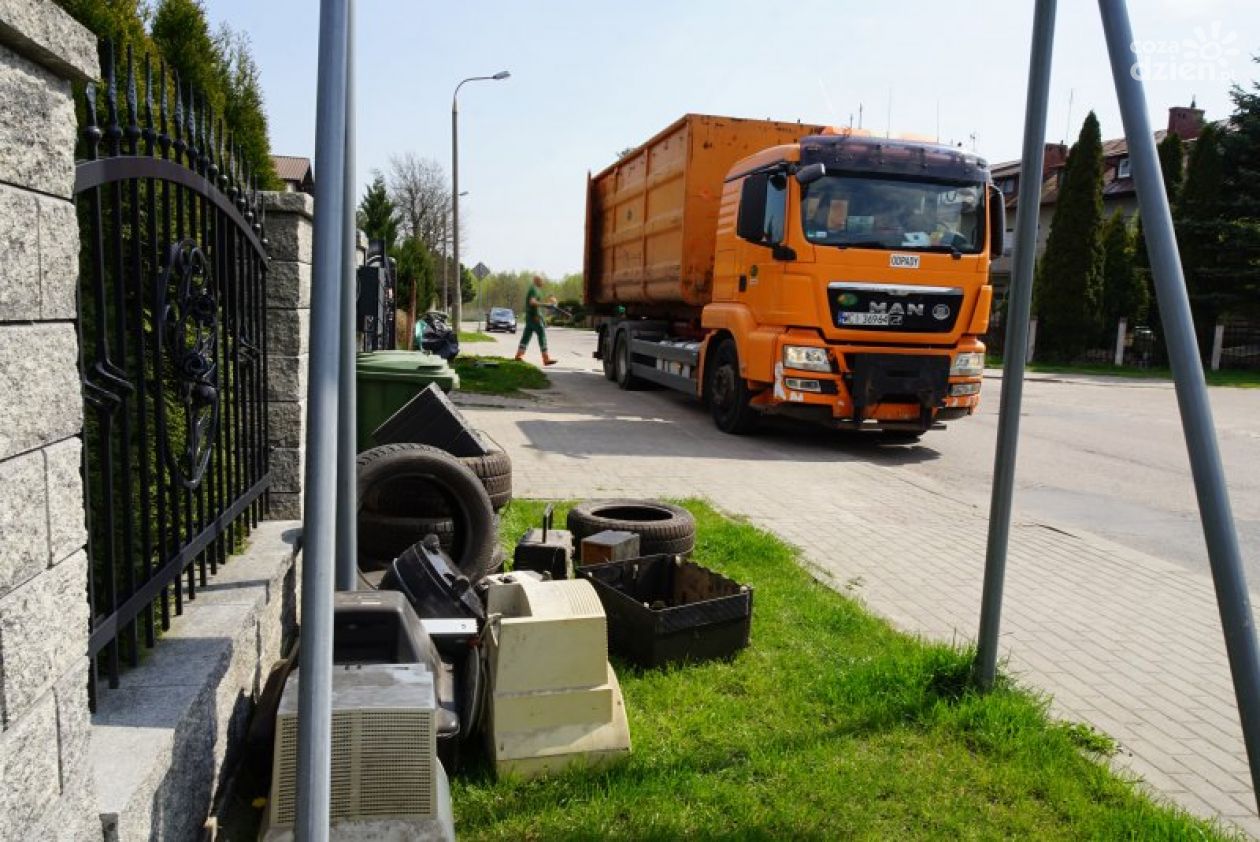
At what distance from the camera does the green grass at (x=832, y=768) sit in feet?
9.19

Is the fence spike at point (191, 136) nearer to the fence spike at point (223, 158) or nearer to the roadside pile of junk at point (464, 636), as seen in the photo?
the fence spike at point (223, 158)

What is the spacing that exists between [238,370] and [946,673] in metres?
2.89

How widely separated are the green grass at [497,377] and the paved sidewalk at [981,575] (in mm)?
3860

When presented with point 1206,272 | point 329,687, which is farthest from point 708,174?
point 1206,272

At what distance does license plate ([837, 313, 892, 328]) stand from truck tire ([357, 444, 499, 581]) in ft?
20.8


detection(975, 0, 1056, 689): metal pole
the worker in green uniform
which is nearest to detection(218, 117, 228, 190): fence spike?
detection(975, 0, 1056, 689): metal pole

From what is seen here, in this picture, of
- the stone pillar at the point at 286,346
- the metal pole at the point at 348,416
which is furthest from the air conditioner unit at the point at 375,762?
the stone pillar at the point at 286,346

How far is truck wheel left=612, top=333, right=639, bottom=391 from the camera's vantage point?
16.5 metres

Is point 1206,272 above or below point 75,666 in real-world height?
above

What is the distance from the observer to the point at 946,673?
3.78m

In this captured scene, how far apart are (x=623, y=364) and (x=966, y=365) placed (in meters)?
7.59

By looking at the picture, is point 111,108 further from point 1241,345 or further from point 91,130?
point 1241,345

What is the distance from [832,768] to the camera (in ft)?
10.3

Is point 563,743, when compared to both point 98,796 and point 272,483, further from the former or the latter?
point 272,483
